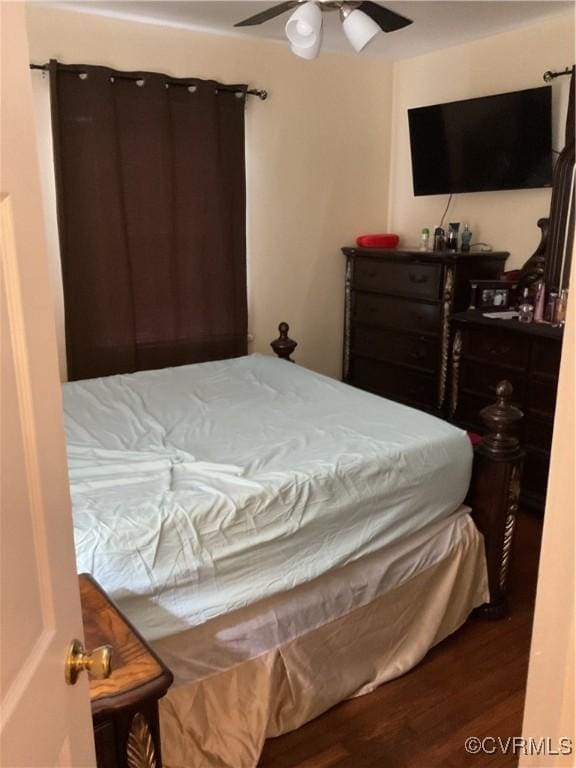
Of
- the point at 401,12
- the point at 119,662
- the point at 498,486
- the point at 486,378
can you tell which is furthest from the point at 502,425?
the point at 401,12

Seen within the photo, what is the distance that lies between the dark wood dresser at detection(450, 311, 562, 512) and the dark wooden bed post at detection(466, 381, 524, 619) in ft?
2.93

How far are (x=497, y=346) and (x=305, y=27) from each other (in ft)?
6.05

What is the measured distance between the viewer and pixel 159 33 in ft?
11.0

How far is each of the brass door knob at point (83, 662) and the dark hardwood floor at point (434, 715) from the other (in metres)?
1.18

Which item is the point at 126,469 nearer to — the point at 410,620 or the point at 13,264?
the point at 410,620

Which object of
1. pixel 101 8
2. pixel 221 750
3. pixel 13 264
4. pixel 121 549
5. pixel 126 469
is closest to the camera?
pixel 13 264

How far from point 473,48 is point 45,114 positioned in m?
2.46

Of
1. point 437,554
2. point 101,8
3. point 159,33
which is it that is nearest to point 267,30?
point 159,33

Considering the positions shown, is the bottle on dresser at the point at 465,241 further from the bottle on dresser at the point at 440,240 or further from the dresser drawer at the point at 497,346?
the dresser drawer at the point at 497,346

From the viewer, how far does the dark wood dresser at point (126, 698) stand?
1.17m

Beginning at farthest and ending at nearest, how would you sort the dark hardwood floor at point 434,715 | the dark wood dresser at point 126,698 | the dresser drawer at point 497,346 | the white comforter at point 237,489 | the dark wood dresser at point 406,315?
the dark wood dresser at point 406,315 < the dresser drawer at point 497,346 < the dark hardwood floor at point 434,715 < the white comforter at point 237,489 < the dark wood dresser at point 126,698

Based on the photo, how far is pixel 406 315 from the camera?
386 centimetres

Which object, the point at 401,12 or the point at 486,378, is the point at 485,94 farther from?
the point at 486,378

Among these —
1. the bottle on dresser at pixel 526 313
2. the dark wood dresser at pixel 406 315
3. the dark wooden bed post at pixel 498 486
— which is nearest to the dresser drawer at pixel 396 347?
the dark wood dresser at pixel 406 315
